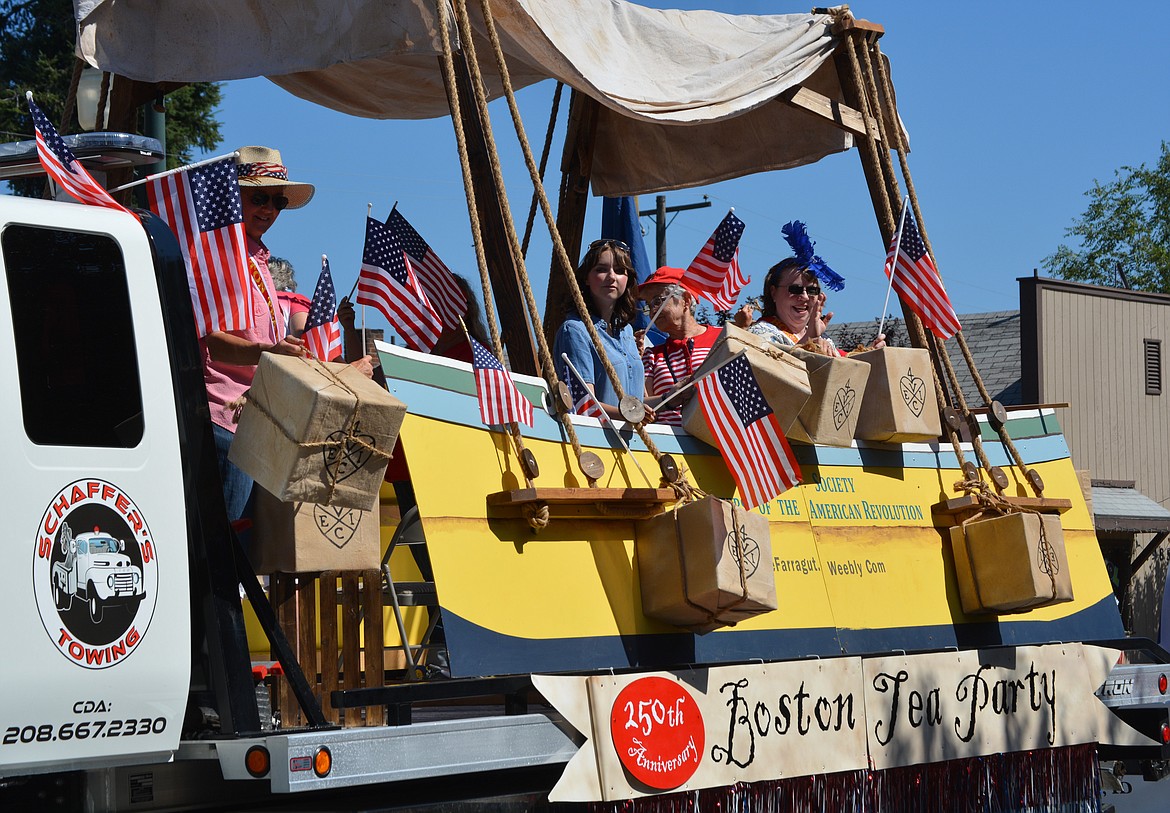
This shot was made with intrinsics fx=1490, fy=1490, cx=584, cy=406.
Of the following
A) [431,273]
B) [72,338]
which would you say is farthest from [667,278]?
[72,338]

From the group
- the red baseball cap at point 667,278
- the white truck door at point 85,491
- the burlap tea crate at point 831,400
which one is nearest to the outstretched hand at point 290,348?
the white truck door at point 85,491

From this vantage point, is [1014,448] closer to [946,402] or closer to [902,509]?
[946,402]

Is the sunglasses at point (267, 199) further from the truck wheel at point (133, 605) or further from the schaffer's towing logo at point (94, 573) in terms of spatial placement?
the truck wheel at point (133, 605)

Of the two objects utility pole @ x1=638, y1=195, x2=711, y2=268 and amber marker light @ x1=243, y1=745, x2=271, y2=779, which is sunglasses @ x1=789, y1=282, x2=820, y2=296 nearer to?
amber marker light @ x1=243, y1=745, x2=271, y2=779

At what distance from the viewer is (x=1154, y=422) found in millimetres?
21891

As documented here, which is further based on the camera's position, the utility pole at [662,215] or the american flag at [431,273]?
the utility pole at [662,215]

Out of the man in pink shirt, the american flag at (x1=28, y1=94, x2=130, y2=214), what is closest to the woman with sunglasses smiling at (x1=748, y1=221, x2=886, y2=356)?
the man in pink shirt

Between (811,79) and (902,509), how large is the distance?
110 inches

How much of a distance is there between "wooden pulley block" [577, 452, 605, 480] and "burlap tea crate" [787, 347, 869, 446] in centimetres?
107

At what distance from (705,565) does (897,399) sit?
1.81 meters

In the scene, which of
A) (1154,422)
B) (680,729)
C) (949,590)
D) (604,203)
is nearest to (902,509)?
(949,590)

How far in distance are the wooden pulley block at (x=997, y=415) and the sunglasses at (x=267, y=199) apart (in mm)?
3384

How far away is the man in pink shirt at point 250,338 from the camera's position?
4.78 m

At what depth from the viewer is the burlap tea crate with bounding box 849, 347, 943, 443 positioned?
20.9ft
